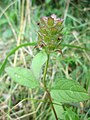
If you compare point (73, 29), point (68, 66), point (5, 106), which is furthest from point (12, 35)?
point (5, 106)

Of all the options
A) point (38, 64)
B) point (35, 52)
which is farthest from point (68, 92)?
point (35, 52)

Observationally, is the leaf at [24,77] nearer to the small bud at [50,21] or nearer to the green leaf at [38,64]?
the green leaf at [38,64]

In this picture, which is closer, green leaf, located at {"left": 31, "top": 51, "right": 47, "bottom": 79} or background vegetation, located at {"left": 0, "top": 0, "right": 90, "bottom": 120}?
green leaf, located at {"left": 31, "top": 51, "right": 47, "bottom": 79}

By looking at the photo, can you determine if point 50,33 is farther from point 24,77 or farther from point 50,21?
point 24,77

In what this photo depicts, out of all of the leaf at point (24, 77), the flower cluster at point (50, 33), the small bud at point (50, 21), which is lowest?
the leaf at point (24, 77)

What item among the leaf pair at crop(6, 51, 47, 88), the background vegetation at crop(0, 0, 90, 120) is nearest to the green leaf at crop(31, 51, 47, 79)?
the leaf pair at crop(6, 51, 47, 88)

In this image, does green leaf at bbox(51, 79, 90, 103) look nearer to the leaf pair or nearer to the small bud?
the leaf pair

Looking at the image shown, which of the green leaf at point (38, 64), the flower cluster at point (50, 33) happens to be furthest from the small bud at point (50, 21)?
the green leaf at point (38, 64)
